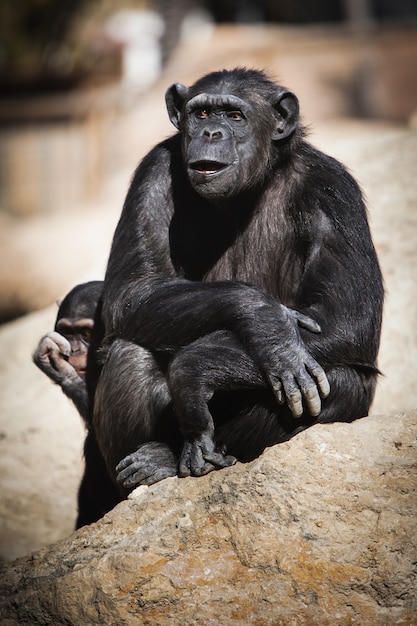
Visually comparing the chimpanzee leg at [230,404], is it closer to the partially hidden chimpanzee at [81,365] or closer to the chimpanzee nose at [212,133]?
the chimpanzee nose at [212,133]

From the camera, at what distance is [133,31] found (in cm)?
2753

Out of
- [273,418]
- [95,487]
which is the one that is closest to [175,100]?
[273,418]

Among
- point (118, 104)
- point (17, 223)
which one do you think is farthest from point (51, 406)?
point (118, 104)

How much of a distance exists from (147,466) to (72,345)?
69.5 inches

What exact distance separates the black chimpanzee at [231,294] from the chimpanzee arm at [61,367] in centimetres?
74

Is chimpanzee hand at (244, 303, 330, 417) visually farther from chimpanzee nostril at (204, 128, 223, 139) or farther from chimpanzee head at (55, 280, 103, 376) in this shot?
chimpanzee head at (55, 280, 103, 376)

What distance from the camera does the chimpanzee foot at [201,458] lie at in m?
4.43

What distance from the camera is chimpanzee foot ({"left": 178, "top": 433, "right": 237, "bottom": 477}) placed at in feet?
14.5

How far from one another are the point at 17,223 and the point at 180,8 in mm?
11469

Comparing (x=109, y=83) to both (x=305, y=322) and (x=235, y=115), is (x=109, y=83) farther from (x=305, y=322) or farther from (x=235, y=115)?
(x=305, y=322)

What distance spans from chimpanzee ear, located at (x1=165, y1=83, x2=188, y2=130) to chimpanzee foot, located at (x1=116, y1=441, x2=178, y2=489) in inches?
80.2

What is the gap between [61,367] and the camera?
6.14 metres

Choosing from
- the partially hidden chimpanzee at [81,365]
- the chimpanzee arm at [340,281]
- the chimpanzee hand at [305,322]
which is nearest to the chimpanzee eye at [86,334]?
the partially hidden chimpanzee at [81,365]

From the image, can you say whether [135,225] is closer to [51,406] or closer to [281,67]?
[51,406]
